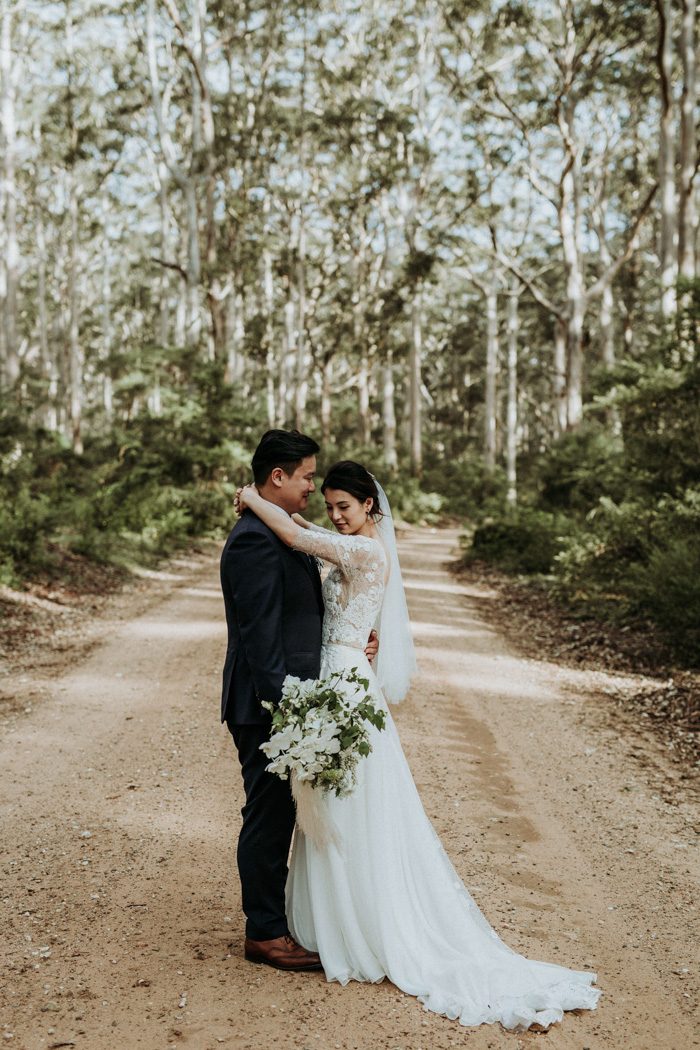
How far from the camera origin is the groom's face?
137 inches

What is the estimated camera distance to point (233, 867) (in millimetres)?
4391

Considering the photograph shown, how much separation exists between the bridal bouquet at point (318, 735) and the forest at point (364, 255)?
5.96 m

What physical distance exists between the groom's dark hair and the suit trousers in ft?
3.25

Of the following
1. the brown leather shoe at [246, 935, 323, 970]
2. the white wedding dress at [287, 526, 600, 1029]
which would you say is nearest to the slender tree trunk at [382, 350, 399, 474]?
the white wedding dress at [287, 526, 600, 1029]

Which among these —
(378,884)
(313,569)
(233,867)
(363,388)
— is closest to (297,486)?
(313,569)

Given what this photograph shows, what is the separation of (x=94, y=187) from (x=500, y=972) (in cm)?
3597

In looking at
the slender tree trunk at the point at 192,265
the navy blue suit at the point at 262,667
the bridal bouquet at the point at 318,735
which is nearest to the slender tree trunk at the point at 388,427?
the slender tree trunk at the point at 192,265

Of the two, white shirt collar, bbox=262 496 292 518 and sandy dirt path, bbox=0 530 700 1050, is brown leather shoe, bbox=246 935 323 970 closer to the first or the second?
sandy dirt path, bbox=0 530 700 1050

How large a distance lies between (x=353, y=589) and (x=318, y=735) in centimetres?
70

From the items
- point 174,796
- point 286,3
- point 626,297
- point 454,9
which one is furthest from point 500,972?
point 626,297

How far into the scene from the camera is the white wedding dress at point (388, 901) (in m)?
3.25

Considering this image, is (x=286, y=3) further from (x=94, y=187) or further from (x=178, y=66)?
(x=94, y=187)

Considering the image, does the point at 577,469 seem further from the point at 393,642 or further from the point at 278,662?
the point at 278,662

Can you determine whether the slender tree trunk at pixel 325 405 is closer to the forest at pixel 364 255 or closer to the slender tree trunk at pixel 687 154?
the forest at pixel 364 255
